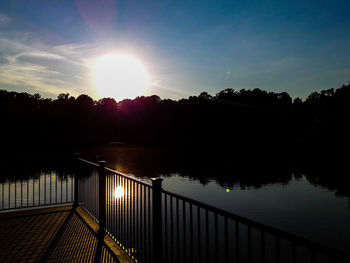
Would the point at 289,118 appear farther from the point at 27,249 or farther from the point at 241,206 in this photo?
the point at 27,249

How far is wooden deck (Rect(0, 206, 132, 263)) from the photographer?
161 inches

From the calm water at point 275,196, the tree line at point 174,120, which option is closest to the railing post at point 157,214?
the calm water at point 275,196

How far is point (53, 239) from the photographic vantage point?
474 centimetres

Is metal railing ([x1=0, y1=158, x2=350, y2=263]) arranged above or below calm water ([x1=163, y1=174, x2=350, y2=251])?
above

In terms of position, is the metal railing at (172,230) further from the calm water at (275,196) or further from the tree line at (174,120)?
the tree line at (174,120)

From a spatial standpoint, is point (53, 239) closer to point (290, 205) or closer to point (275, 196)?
point (290, 205)

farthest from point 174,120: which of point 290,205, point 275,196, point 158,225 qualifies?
point 158,225

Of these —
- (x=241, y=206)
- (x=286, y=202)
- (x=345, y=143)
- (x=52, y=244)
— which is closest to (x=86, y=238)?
(x=52, y=244)

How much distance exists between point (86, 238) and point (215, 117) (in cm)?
7908

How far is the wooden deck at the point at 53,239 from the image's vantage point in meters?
4.10

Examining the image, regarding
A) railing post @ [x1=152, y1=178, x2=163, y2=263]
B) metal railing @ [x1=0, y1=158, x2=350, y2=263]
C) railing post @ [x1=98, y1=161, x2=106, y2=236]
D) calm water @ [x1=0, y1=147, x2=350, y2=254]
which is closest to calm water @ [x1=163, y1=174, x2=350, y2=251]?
calm water @ [x1=0, y1=147, x2=350, y2=254]

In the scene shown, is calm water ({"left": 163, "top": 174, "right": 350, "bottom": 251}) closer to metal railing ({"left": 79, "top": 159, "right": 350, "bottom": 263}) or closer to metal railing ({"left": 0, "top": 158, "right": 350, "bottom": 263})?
metal railing ({"left": 0, "top": 158, "right": 350, "bottom": 263})

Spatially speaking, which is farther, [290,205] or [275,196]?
[275,196]

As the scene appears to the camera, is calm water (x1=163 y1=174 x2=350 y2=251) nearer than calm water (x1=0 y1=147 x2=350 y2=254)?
Yes
